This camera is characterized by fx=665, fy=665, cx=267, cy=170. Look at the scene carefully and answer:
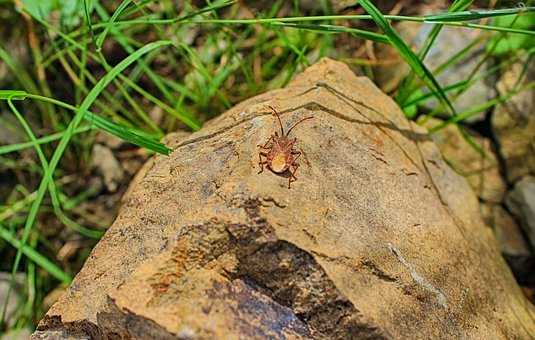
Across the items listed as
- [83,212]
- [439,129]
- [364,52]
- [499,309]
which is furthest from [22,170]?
[499,309]

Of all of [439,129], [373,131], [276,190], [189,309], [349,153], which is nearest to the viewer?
[189,309]

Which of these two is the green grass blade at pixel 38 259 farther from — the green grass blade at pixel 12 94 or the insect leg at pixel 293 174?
the insect leg at pixel 293 174

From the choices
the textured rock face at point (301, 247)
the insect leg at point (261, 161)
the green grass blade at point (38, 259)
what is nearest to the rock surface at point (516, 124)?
the textured rock face at point (301, 247)

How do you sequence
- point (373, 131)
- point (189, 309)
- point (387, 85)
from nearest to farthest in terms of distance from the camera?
point (189, 309) < point (373, 131) < point (387, 85)

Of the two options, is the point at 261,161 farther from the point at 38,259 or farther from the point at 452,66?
the point at 452,66

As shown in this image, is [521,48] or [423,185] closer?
[423,185]

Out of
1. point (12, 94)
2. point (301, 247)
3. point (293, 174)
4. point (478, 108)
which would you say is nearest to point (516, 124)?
point (478, 108)

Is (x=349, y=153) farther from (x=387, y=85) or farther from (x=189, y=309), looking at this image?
(x=387, y=85)
